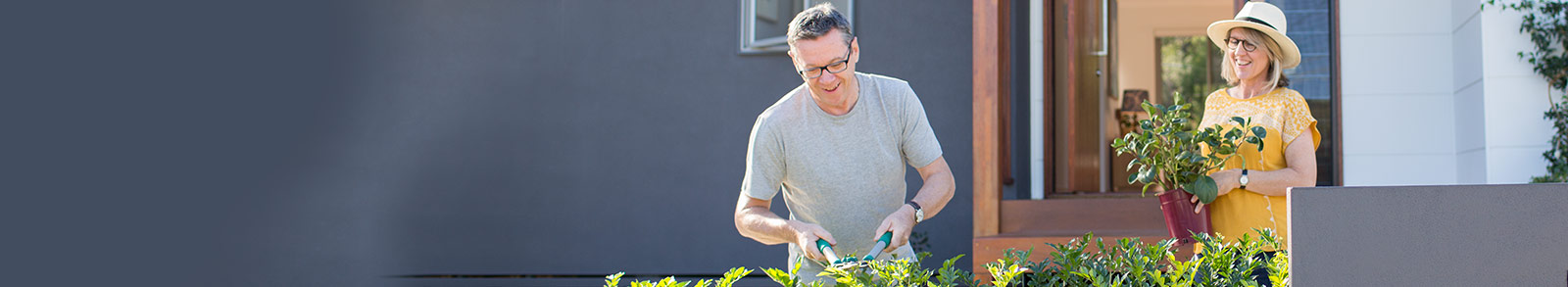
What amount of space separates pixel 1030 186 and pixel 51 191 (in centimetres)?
528

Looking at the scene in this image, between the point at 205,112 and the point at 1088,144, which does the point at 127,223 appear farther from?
the point at 1088,144

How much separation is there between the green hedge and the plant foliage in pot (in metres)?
0.51

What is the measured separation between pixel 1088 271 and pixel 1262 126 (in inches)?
40.9

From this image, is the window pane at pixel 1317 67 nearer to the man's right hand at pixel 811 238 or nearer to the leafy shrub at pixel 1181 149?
the leafy shrub at pixel 1181 149

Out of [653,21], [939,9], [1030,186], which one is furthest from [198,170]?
[1030,186]

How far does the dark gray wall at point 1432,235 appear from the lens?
A: 4.37 ft

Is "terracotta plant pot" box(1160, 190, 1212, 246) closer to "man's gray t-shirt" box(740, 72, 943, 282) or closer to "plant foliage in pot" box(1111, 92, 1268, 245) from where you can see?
"plant foliage in pot" box(1111, 92, 1268, 245)

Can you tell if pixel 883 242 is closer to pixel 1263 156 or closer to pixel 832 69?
pixel 832 69

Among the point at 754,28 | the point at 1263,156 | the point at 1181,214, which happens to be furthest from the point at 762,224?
the point at 754,28

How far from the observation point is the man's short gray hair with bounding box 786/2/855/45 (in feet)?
7.55

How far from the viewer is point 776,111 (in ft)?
8.32

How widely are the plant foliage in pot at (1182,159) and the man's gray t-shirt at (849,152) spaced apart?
46 cm

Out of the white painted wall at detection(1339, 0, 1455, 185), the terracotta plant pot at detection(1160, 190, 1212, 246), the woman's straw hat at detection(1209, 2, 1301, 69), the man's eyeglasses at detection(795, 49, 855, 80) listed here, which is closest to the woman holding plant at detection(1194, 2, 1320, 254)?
the woman's straw hat at detection(1209, 2, 1301, 69)

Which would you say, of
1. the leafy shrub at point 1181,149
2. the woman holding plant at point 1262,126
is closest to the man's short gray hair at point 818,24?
the leafy shrub at point 1181,149
